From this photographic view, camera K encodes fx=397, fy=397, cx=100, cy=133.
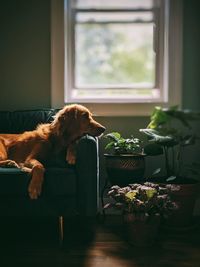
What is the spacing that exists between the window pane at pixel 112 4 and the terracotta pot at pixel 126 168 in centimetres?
138

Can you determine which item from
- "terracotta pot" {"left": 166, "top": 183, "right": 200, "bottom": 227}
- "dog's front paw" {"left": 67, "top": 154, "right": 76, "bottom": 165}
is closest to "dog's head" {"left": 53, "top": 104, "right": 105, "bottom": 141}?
"dog's front paw" {"left": 67, "top": 154, "right": 76, "bottom": 165}

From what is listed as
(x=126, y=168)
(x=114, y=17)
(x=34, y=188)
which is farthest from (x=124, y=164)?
(x=114, y=17)

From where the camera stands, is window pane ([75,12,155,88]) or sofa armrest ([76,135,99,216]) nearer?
sofa armrest ([76,135,99,216])

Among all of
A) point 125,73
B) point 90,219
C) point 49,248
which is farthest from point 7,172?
point 125,73

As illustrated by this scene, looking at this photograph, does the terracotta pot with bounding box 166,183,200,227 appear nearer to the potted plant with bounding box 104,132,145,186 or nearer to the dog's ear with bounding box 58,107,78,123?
the potted plant with bounding box 104,132,145,186

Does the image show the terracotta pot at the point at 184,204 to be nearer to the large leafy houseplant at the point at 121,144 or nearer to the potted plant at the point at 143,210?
the potted plant at the point at 143,210

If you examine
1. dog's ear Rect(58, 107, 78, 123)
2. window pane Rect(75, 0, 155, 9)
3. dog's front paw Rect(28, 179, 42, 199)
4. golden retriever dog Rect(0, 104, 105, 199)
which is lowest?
dog's front paw Rect(28, 179, 42, 199)

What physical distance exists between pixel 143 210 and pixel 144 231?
13 centimetres

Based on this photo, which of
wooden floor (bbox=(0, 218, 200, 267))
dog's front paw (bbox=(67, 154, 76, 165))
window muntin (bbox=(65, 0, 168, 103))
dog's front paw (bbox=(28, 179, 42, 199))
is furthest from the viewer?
window muntin (bbox=(65, 0, 168, 103))

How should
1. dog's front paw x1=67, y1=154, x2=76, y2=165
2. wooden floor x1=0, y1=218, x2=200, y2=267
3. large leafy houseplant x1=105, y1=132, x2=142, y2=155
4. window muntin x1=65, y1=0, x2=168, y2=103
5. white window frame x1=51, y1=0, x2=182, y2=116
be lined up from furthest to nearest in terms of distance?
window muntin x1=65, y1=0, x2=168, y2=103 < white window frame x1=51, y1=0, x2=182, y2=116 < large leafy houseplant x1=105, y1=132, x2=142, y2=155 < dog's front paw x1=67, y1=154, x2=76, y2=165 < wooden floor x1=0, y1=218, x2=200, y2=267

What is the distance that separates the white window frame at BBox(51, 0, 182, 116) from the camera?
3.30 m

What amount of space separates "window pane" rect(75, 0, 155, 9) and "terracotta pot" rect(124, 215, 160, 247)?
1.92 metres

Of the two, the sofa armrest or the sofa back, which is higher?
the sofa back

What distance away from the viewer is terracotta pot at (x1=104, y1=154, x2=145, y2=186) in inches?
114
